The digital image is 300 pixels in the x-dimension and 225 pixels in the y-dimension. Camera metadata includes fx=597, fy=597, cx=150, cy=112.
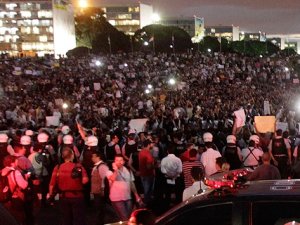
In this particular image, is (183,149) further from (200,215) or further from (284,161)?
(200,215)

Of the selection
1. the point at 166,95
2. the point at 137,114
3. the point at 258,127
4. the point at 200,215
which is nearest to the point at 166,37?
the point at 166,95

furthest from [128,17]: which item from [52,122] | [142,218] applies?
[142,218]

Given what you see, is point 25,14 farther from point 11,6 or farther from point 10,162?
point 10,162

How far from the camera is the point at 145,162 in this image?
33.3 feet

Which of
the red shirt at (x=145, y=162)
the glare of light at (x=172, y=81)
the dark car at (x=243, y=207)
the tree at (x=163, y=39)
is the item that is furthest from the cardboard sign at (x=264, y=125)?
the tree at (x=163, y=39)

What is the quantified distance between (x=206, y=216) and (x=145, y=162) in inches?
245

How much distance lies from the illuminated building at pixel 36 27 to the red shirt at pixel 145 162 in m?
130

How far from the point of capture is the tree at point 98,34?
9675 centimetres

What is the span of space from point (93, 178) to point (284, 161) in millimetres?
4052

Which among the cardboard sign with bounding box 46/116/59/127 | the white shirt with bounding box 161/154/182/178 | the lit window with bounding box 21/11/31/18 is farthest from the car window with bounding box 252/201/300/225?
the lit window with bounding box 21/11/31/18

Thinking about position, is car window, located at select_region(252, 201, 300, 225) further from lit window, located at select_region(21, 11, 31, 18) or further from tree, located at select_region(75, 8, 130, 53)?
lit window, located at select_region(21, 11, 31, 18)

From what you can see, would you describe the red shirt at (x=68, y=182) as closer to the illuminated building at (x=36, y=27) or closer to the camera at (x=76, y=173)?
the camera at (x=76, y=173)

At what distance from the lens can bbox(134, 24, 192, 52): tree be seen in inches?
3954

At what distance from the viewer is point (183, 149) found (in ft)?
36.5
